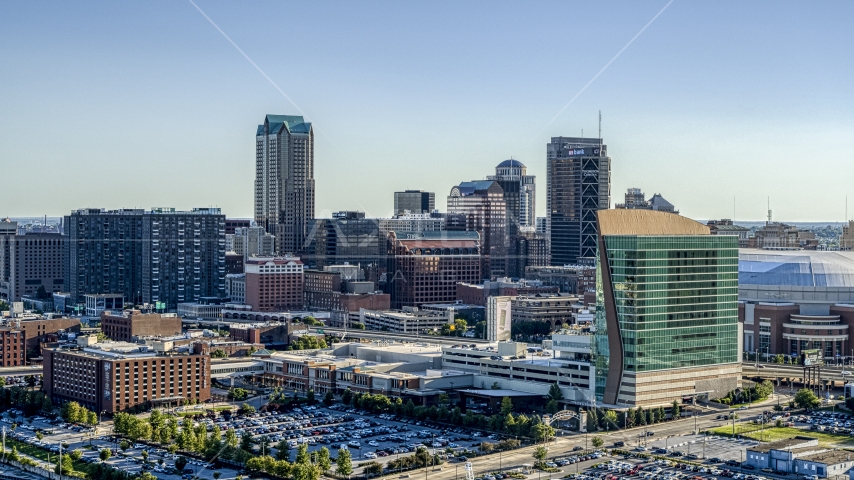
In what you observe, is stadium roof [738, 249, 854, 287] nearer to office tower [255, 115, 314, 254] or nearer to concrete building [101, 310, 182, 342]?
concrete building [101, 310, 182, 342]

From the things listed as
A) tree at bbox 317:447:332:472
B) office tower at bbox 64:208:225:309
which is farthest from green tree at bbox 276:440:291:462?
office tower at bbox 64:208:225:309

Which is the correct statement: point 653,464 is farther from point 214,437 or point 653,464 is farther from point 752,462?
point 214,437

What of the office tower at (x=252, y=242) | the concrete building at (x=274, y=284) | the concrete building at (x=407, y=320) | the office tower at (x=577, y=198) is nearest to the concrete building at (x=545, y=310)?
the concrete building at (x=407, y=320)

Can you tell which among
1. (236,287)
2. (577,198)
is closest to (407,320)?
(236,287)

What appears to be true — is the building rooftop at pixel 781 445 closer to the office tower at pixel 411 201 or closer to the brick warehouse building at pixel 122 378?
the brick warehouse building at pixel 122 378

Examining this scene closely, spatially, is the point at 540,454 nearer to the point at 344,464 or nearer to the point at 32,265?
the point at 344,464
